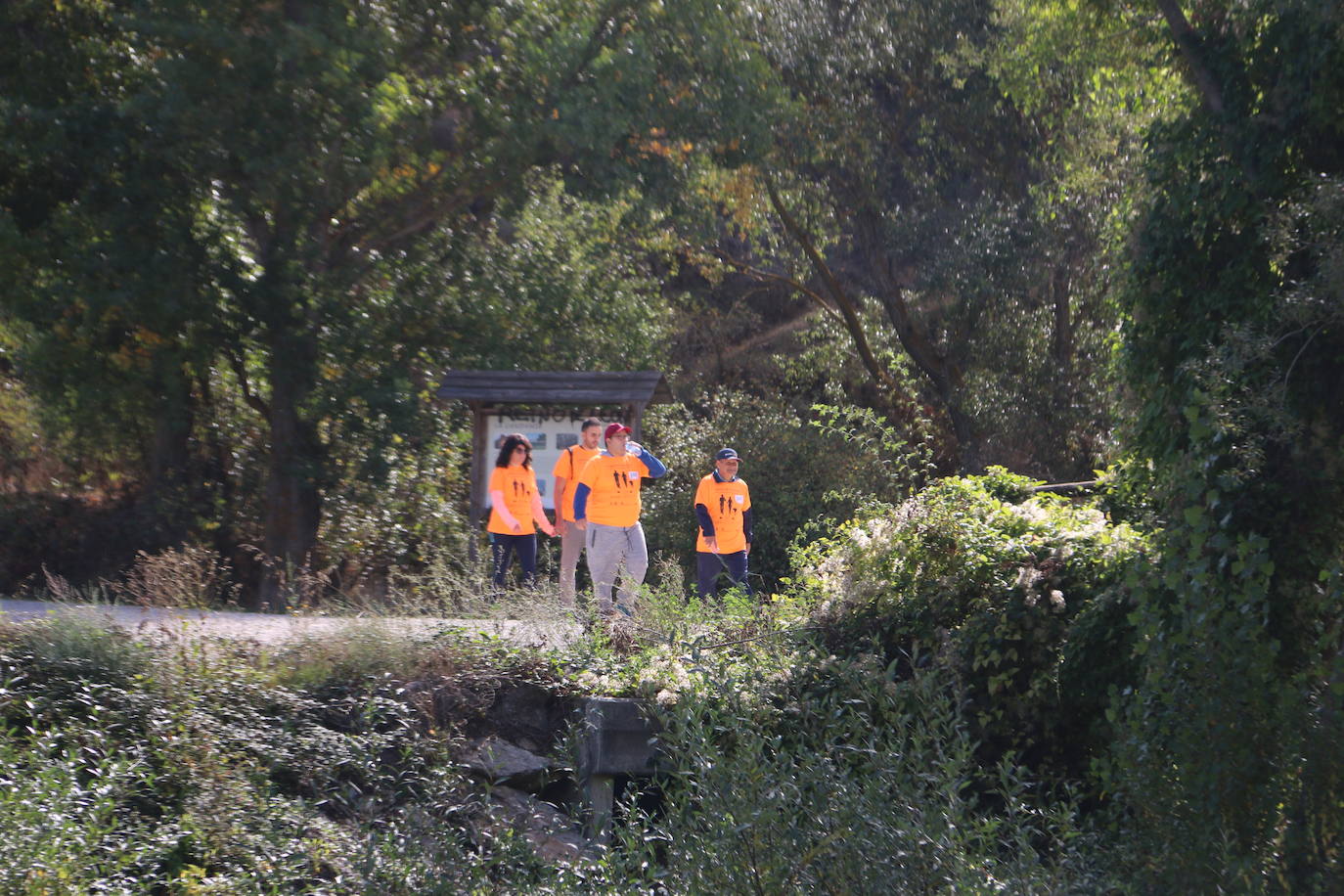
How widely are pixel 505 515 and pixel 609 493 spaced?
4.81 feet

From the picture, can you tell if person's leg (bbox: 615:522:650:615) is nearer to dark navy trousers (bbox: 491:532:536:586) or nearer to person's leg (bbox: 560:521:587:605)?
person's leg (bbox: 560:521:587:605)

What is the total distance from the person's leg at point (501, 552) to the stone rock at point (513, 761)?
3.86 meters

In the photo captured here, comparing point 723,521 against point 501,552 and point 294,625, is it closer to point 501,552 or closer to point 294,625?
point 501,552

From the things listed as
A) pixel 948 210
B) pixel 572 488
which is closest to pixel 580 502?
pixel 572 488

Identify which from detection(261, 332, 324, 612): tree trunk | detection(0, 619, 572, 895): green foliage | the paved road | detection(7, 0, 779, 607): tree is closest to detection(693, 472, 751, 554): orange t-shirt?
the paved road

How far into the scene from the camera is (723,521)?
11.9m

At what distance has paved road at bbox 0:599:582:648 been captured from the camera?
7938mm

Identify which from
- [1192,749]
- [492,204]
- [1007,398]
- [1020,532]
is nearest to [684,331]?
[1007,398]

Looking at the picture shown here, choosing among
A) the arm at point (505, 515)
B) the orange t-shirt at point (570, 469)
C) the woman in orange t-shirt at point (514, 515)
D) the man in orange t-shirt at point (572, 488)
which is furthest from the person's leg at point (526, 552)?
the orange t-shirt at point (570, 469)

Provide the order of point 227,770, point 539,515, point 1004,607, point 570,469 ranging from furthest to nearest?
point 539,515
point 570,469
point 1004,607
point 227,770

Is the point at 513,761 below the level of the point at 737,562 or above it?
below

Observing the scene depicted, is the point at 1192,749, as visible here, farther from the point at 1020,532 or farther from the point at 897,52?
the point at 897,52

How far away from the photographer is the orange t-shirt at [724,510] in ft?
39.0

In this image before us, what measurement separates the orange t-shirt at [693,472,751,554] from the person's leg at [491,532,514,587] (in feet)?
5.23
